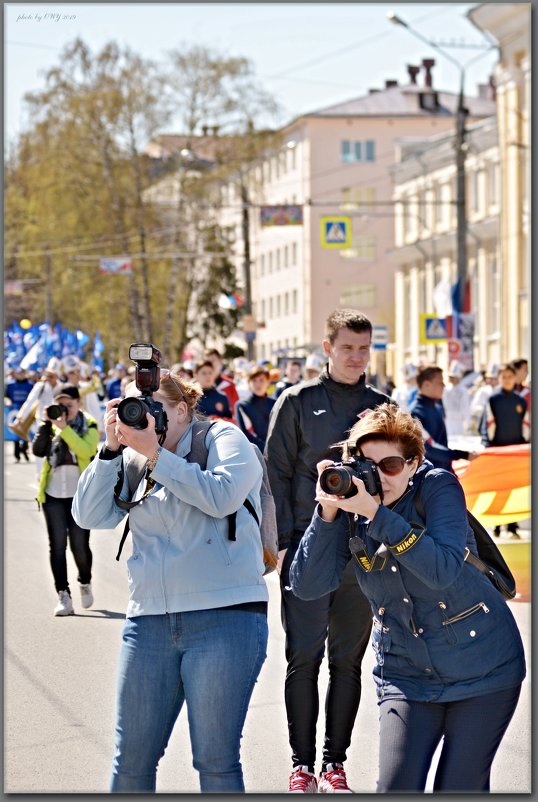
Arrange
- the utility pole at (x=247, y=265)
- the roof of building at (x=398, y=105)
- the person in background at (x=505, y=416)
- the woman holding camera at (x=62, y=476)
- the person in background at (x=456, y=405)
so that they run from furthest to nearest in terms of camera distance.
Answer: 1. the roof of building at (x=398, y=105)
2. the utility pole at (x=247, y=265)
3. the person in background at (x=456, y=405)
4. the person in background at (x=505, y=416)
5. the woman holding camera at (x=62, y=476)

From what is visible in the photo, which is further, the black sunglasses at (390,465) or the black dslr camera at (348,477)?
the black sunglasses at (390,465)

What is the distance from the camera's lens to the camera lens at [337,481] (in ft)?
14.5

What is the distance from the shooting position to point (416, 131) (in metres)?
95.0

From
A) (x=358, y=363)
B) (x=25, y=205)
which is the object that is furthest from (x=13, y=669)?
(x=25, y=205)

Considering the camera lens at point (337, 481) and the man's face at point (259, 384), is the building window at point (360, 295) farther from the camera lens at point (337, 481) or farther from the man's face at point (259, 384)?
the camera lens at point (337, 481)

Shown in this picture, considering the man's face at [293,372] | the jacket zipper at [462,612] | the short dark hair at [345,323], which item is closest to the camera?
the jacket zipper at [462,612]

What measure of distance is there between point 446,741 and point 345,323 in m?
2.32

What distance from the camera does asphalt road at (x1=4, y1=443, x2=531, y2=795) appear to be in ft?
21.4

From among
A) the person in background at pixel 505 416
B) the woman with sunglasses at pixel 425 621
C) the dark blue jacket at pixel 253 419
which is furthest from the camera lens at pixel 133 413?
the person in background at pixel 505 416

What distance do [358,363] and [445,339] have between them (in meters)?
25.4

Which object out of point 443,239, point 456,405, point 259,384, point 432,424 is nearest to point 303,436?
point 432,424

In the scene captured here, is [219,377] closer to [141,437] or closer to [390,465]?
[141,437]

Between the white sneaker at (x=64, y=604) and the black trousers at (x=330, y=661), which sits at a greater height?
the black trousers at (x=330, y=661)

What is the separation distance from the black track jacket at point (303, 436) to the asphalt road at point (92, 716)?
111cm
